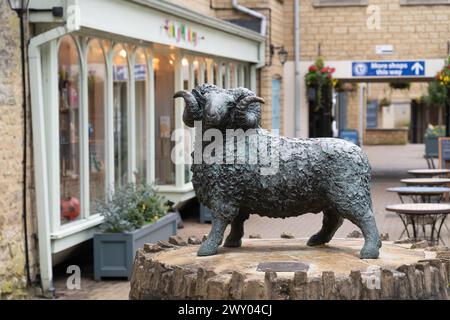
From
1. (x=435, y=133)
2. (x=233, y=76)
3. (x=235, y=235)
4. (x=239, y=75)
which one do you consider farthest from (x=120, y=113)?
(x=435, y=133)

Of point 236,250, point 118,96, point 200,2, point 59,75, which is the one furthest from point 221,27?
point 236,250

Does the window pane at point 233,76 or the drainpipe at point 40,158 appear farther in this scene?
the window pane at point 233,76

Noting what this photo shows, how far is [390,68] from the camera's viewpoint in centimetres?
2083

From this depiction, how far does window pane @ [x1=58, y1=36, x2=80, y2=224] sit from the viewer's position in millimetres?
10102

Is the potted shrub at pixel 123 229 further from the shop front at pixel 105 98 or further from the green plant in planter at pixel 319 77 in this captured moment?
the green plant in planter at pixel 319 77

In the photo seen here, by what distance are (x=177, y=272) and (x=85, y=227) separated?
5556 mm

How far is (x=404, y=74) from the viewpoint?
2080 centimetres

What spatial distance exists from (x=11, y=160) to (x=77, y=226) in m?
1.46

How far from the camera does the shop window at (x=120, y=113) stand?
472 inches

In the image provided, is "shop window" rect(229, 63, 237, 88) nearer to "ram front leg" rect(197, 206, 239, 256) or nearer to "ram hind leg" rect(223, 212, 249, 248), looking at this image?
"ram hind leg" rect(223, 212, 249, 248)

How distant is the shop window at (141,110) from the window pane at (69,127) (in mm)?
2294

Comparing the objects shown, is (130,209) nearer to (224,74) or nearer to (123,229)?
(123,229)

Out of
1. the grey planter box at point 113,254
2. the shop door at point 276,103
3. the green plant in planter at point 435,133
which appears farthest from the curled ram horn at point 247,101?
the green plant in planter at point 435,133

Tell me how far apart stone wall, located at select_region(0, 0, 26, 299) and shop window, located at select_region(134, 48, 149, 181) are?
375 centimetres
